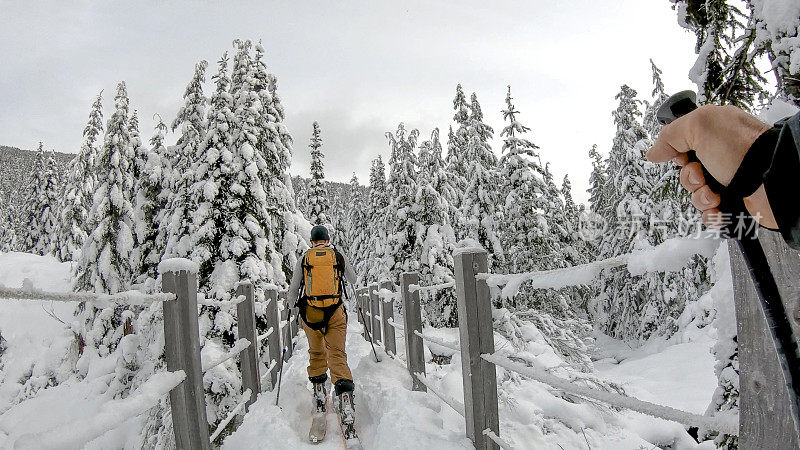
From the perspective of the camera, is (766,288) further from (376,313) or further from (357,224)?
(357,224)

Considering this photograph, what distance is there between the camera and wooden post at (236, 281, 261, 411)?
5.77m

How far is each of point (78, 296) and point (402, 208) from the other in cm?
1764

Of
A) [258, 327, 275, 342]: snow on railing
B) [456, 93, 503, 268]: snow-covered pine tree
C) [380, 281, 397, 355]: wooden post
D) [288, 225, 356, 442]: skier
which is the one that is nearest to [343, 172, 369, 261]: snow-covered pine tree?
[456, 93, 503, 268]: snow-covered pine tree

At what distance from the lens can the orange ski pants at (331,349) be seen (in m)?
5.55

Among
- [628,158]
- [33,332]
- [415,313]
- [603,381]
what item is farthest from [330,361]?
[33,332]

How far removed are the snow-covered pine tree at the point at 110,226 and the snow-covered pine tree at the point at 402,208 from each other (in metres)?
10.3

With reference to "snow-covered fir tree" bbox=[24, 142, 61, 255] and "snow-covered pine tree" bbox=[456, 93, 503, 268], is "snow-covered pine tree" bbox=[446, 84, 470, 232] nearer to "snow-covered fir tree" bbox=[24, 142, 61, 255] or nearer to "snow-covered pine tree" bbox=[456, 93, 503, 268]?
"snow-covered pine tree" bbox=[456, 93, 503, 268]

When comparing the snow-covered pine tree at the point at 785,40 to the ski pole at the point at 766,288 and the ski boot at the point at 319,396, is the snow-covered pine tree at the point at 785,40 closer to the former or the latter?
the ski pole at the point at 766,288

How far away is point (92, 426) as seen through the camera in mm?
1709

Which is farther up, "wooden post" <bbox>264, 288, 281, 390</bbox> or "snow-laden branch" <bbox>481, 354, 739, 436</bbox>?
"snow-laden branch" <bbox>481, 354, 739, 436</bbox>

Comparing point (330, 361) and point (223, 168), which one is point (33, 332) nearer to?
point (223, 168)

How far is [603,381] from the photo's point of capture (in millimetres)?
5891

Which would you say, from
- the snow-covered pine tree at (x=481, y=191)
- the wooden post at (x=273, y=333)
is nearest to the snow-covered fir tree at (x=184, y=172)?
the wooden post at (x=273, y=333)

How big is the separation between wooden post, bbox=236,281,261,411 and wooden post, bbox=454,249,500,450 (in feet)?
11.2
